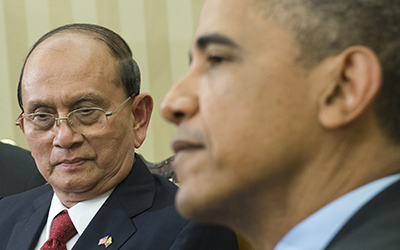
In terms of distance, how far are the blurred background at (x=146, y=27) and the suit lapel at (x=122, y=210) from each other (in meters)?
1.81

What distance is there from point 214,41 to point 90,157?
3.25ft

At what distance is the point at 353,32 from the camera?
78 centimetres

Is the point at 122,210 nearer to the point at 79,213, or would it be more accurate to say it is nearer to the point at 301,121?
the point at 79,213

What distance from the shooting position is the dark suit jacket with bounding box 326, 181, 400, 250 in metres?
0.68

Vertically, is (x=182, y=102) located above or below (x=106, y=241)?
above

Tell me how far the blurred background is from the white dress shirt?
6.14 ft

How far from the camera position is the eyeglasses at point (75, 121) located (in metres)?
1.69

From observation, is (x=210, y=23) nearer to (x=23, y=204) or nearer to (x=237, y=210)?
(x=237, y=210)

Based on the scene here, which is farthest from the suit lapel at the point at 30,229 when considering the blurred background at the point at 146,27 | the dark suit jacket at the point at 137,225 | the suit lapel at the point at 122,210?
the blurred background at the point at 146,27

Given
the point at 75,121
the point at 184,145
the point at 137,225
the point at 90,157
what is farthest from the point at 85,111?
the point at 184,145

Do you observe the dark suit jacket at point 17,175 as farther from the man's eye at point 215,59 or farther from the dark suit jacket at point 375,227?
the dark suit jacket at point 375,227

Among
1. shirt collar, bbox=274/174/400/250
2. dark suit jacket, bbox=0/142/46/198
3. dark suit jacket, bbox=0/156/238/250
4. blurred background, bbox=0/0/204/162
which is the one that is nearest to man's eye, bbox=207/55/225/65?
shirt collar, bbox=274/174/400/250

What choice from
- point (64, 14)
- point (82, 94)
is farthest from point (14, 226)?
point (64, 14)

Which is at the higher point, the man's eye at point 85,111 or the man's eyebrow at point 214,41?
the man's eyebrow at point 214,41
